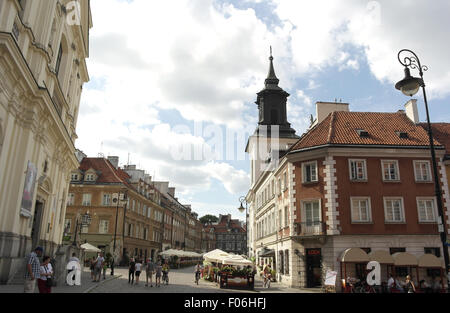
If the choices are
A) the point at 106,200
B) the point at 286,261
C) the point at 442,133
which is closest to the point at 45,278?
the point at 286,261

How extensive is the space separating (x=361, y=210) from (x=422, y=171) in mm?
5798

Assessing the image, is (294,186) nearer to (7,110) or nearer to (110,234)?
(7,110)

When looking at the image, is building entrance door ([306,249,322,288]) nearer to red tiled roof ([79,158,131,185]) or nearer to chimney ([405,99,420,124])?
chimney ([405,99,420,124])

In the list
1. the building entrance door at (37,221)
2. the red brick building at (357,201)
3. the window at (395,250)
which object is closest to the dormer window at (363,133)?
the red brick building at (357,201)

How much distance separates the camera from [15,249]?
15.9 metres

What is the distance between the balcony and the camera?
24188mm

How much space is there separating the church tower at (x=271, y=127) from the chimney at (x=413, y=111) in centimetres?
2001

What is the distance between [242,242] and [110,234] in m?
85.0

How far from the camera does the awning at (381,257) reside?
22.5 m

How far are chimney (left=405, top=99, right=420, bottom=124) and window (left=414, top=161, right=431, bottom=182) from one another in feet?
19.8

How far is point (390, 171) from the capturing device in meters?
25.8

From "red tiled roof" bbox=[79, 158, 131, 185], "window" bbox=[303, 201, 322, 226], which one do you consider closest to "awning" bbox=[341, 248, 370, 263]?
"window" bbox=[303, 201, 322, 226]

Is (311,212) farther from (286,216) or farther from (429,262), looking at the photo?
(429,262)

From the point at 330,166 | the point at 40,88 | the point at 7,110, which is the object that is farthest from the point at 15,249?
the point at 330,166
